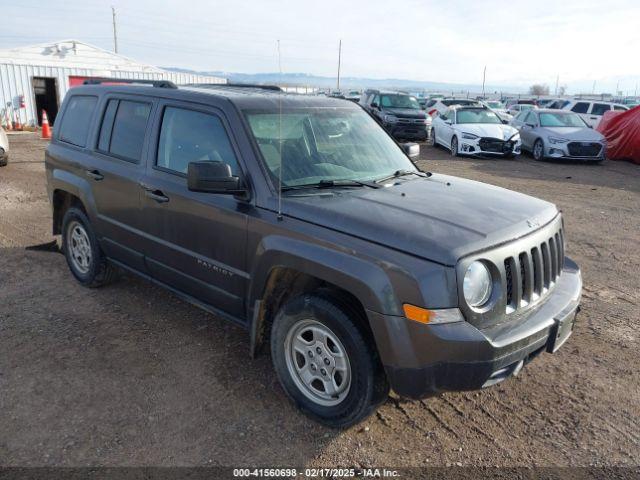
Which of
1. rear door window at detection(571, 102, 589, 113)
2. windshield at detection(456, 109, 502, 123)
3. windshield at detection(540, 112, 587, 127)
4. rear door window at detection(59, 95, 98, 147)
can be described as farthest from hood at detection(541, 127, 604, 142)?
rear door window at detection(59, 95, 98, 147)

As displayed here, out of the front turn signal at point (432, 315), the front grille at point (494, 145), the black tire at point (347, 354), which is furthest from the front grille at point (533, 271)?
the front grille at point (494, 145)

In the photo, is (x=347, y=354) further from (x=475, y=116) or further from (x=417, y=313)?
(x=475, y=116)

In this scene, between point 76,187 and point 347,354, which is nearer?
point 347,354

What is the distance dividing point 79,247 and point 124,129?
152cm

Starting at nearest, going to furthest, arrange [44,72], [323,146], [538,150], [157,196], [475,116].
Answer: [323,146], [157,196], [538,150], [475,116], [44,72]

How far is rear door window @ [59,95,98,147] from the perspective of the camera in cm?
482

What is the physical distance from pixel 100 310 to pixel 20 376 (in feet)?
3.60

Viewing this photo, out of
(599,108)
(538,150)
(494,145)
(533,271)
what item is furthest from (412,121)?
(533,271)

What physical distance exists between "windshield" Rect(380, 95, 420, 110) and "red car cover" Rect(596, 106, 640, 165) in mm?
7003

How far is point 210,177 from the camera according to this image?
120 inches

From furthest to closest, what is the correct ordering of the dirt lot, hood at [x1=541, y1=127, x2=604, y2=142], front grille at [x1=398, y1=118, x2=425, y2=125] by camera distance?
front grille at [x1=398, y1=118, x2=425, y2=125] < hood at [x1=541, y1=127, x2=604, y2=142] < the dirt lot

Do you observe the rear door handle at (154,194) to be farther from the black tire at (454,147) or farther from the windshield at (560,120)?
the windshield at (560,120)

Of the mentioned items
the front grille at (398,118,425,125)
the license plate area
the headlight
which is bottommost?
the license plate area

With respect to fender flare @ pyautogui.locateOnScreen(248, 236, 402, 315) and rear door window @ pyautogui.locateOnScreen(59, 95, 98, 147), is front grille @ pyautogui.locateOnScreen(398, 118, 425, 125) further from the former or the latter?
fender flare @ pyautogui.locateOnScreen(248, 236, 402, 315)
